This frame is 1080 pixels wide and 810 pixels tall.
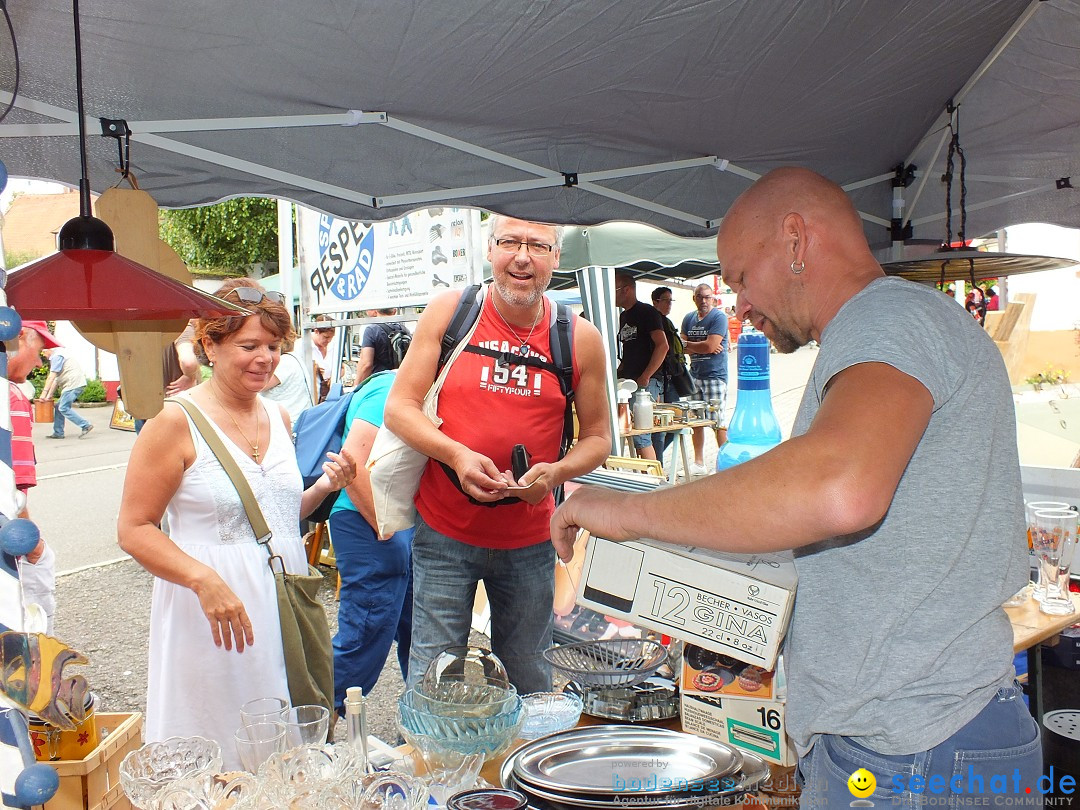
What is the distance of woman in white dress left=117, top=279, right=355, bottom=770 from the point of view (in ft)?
7.60

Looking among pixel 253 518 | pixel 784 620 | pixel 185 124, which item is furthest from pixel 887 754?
Result: pixel 185 124

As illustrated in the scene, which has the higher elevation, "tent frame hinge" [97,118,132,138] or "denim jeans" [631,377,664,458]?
"tent frame hinge" [97,118,132,138]

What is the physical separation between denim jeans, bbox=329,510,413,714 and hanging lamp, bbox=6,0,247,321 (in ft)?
7.27

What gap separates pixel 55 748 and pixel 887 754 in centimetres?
202

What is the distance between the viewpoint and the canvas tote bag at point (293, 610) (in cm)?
244

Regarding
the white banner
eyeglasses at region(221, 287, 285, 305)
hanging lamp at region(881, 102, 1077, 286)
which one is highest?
the white banner

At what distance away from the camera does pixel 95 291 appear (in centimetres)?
131

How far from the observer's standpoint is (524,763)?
1.46m

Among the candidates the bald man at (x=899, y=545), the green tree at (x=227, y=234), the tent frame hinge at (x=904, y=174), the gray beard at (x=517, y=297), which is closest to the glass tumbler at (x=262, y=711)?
the bald man at (x=899, y=545)

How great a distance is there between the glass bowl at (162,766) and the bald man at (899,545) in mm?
801

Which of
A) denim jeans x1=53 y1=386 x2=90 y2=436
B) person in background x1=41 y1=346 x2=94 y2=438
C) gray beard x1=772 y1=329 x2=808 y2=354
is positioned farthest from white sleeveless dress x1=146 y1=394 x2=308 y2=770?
denim jeans x1=53 y1=386 x2=90 y2=436

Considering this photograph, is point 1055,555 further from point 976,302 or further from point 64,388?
point 64,388

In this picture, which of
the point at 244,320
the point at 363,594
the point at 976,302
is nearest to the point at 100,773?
the point at 244,320

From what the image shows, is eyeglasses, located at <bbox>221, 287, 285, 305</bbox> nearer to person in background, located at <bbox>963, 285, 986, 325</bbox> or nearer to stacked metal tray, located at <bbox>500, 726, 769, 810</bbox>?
stacked metal tray, located at <bbox>500, 726, 769, 810</bbox>
